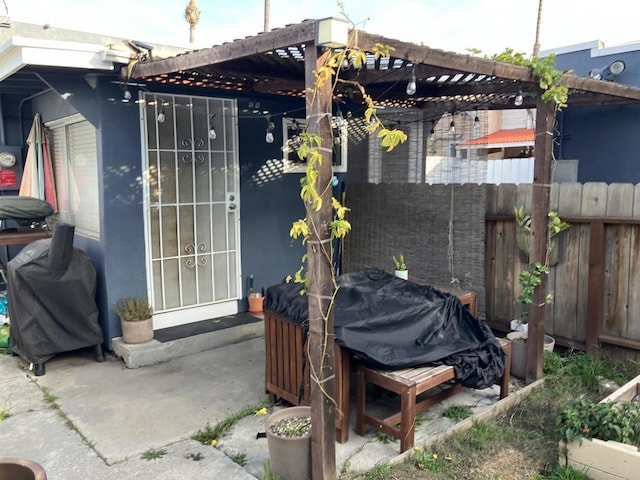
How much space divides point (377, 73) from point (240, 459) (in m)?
2.82

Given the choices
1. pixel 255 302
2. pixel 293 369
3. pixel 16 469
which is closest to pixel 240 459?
pixel 293 369

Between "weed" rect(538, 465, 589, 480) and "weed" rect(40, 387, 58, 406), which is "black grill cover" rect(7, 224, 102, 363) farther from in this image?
"weed" rect(538, 465, 589, 480)

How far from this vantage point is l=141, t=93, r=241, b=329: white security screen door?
198 inches

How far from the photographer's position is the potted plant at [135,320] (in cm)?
470

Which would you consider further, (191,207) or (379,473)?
(191,207)

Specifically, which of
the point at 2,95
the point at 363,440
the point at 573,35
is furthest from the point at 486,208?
the point at 573,35

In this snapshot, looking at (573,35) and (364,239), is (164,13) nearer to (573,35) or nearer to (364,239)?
(573,35)

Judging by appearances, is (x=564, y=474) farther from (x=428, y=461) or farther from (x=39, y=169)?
(x=39, y=169)

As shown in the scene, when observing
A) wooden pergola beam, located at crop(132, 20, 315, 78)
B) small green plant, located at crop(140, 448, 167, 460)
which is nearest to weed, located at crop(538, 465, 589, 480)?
small green plant, located at crop(140, 448, 167, 460)

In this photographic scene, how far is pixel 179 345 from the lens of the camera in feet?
16.1

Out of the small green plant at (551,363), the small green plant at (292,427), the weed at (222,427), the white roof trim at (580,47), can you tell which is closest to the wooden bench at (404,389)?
the small green plant at (292,427)

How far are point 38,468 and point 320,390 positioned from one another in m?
1.32

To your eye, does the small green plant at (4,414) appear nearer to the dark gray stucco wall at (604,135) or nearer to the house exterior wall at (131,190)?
the house exterior wall at (131,190)

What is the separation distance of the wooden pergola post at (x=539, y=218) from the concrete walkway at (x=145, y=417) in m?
0.46
